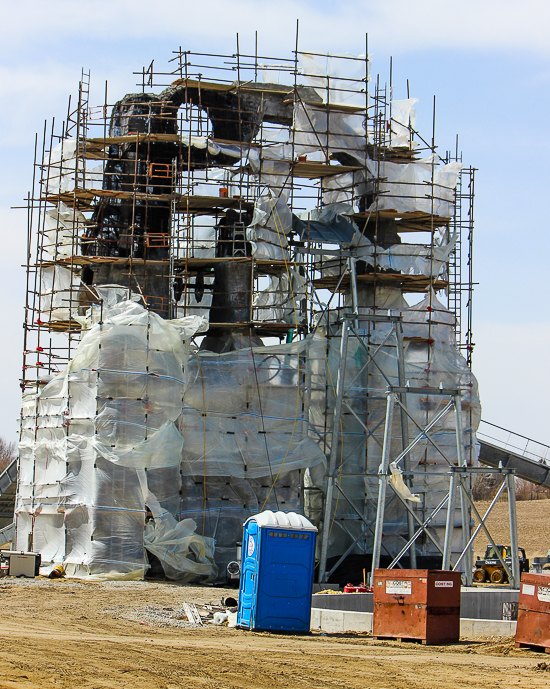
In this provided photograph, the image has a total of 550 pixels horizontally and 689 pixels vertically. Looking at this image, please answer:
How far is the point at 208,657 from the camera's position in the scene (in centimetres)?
1423

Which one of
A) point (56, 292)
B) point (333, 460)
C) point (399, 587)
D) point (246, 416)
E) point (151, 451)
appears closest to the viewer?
point (399, 587)

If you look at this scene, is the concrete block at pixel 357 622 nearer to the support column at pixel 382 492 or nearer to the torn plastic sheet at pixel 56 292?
the support column at pixel 382 492

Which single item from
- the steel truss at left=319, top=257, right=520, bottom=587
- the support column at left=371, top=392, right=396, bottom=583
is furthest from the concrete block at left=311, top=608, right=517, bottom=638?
the support column at left=371, top=392, right=396, bottom=583

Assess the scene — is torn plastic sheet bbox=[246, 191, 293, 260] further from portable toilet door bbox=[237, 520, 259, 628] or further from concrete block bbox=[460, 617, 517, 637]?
concrete block bbox=[460, 617, 517, 637]

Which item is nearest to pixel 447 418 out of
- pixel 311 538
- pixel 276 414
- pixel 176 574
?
pixel 276 414

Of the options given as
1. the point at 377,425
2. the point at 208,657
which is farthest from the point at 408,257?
the point at 208,657

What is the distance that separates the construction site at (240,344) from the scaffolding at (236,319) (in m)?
0.07

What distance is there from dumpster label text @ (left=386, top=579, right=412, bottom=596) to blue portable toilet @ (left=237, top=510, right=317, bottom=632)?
1.32m

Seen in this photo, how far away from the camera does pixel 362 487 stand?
106ft

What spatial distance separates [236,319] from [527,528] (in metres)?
30.0

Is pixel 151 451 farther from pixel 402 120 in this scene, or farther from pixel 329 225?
pixel 402 120

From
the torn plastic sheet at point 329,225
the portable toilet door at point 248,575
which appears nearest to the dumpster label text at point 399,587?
the portable toilet door at point 248,575

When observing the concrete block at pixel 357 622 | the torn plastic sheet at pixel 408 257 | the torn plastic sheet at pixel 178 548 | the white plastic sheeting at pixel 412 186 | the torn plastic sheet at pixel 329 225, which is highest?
the white plastic sheeting at pixel 412 186

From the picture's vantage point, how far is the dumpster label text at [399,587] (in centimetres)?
1844
